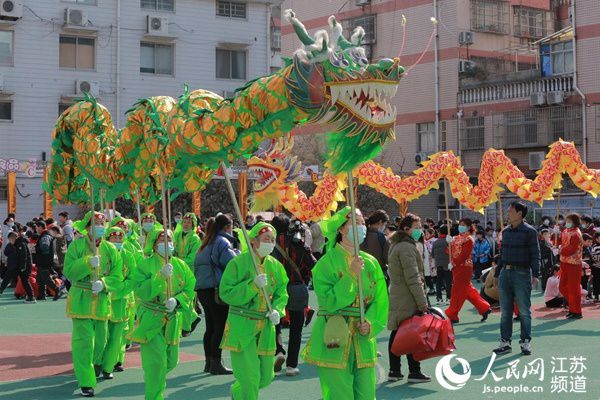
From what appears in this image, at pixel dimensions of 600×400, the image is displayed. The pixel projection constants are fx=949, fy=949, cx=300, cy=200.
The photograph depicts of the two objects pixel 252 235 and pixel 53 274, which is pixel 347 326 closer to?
pixel 252 235

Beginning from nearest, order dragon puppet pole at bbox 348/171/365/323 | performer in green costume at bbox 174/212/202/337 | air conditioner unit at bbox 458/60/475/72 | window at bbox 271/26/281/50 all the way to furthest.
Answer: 1. dragon puppet pole at bbox 348/171/365/323
2. performer in green costume at bbox 174/212/202/337
3. air conditioner unit at bbox 458/60/475/72
4. window at bbox 271/26/281/50

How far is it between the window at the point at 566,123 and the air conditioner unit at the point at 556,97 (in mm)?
523

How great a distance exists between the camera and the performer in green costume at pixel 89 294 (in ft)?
31.0

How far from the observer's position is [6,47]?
30.4 metres

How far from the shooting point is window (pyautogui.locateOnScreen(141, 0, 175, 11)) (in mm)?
32669

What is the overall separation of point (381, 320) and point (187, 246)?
5985 mm

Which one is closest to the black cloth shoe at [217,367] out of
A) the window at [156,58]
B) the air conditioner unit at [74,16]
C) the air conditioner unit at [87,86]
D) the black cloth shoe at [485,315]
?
the black cloth shoe at [485,315]

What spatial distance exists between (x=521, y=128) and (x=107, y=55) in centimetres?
1467

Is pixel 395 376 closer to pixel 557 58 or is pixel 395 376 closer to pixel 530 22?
pixel 557 58

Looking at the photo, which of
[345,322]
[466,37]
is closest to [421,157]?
[466,37]

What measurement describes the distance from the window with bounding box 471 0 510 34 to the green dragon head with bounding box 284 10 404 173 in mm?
30978

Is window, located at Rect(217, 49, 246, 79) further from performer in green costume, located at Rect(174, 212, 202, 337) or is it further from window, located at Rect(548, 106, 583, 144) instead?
performer in green costume, located at Rect(174, 212, 202, 337)

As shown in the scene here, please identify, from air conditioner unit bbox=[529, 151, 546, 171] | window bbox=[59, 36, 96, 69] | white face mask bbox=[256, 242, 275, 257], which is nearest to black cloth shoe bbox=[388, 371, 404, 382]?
white face mask bbox=[256, 242, 275, 257]

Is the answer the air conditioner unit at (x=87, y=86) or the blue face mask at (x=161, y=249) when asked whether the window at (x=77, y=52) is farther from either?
the blue face mask at (x=161, y=249)
